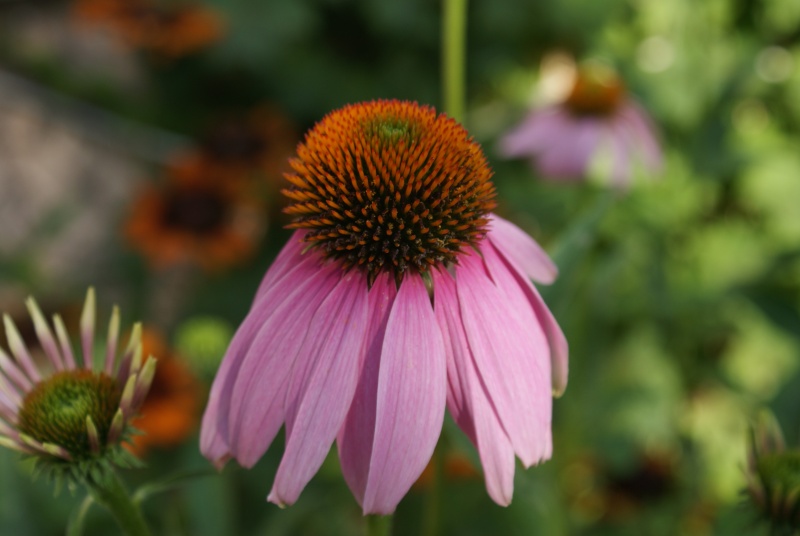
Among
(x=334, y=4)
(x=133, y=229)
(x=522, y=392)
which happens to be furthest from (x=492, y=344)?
(x=334, y=4)

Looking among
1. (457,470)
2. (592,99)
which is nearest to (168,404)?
(457,470)

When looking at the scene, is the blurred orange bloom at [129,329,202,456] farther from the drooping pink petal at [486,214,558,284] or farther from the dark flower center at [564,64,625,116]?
the dark flower center at [564,64,625,116]

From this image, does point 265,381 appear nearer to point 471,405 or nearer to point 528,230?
point 471,405

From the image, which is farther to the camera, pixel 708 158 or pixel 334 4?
pixel 334 4

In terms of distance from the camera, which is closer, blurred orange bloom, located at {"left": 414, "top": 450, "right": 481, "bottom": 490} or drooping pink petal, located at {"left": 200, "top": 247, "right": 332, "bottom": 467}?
drooping pink petal, located at {"left": 200, "top": 247, "right": 332, "bottom": 467}

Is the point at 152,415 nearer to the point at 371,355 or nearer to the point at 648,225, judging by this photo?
the point at 371,355

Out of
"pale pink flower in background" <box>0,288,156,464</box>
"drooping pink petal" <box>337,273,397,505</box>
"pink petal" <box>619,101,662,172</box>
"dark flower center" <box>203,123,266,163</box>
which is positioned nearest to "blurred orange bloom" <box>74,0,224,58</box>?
"dark flower center" <box>203,123,266,163</box>

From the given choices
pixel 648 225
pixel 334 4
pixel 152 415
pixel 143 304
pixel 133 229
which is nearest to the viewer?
pixel 152 415
